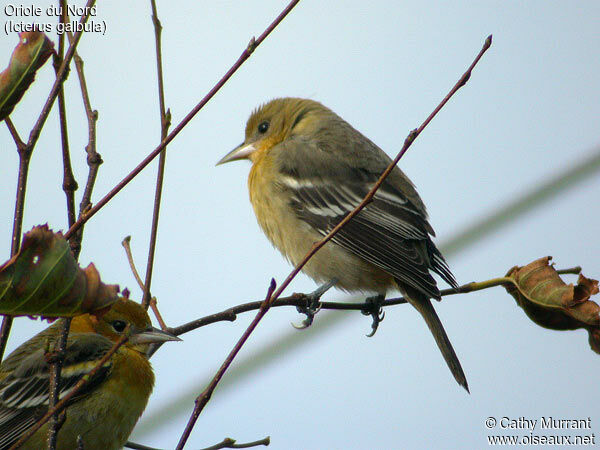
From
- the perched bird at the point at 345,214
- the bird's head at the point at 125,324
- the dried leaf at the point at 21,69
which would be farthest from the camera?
the perched bird at the point at 345,214

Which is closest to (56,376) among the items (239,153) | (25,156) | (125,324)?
(25,156)

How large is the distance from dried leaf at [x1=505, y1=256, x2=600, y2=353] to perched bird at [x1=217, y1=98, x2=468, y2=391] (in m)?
0.82

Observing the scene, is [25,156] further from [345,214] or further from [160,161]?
[345,214]

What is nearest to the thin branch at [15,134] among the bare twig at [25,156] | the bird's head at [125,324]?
the bare twig at [25,156]

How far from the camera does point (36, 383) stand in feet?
9.54

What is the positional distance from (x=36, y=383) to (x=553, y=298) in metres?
2.07

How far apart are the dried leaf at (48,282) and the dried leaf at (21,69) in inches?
14.3

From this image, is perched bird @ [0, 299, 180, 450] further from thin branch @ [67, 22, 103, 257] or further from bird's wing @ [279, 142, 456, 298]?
bird's wing @ [279, 142, 456, 298]

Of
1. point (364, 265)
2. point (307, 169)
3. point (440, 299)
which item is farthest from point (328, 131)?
point (440, 299)

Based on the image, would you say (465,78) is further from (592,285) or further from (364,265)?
(364,265)

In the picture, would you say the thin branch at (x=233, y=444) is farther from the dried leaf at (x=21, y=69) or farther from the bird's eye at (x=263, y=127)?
the bird's eye at (x=263, y=127)

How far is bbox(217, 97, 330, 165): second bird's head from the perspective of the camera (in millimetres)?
4980

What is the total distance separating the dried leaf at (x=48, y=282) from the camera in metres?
1.34

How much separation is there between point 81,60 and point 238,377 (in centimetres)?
133
